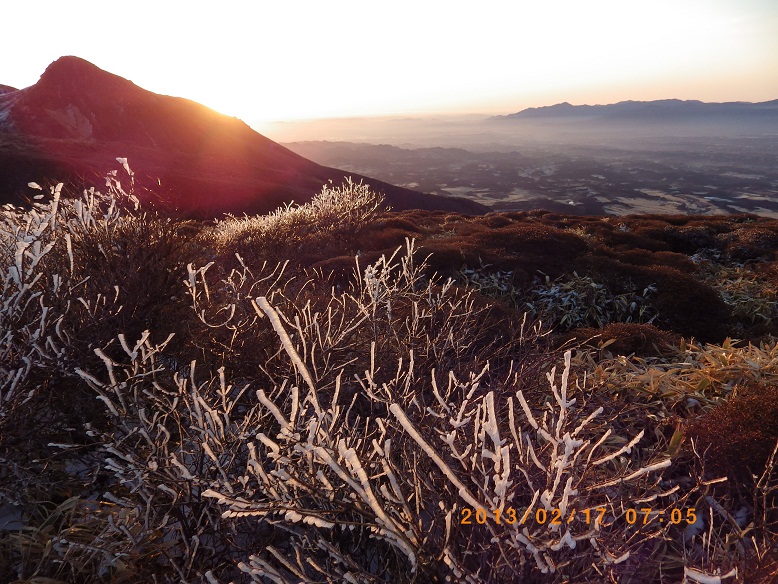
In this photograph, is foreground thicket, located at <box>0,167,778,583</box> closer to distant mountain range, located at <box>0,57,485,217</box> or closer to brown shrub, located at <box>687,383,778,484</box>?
brown shrub, located at <box>687,383,778,484</box>

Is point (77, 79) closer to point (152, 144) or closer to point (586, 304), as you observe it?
point (152, 144)

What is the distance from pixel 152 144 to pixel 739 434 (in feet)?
268

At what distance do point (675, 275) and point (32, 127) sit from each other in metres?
82.4

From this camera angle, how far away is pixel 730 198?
578 feet

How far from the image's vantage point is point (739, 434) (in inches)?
108

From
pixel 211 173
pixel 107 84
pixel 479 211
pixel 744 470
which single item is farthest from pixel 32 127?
pixel 744 470

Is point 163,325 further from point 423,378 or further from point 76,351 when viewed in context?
point 423,378

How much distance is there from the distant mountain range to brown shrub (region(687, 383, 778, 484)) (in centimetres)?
4667

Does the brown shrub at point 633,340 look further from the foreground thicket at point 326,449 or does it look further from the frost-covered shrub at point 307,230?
the frost-covered shrub at point 307,230

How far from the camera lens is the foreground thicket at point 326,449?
165cm
